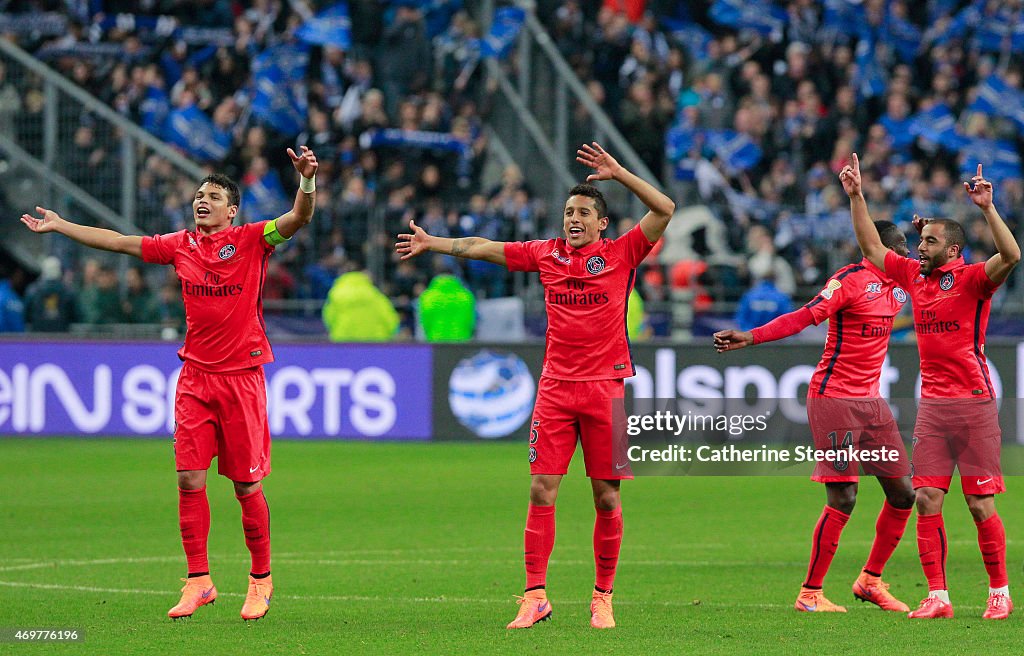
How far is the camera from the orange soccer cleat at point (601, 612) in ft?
27.0

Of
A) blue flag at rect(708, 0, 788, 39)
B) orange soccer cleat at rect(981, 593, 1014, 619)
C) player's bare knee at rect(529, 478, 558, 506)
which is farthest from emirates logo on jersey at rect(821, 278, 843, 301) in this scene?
blue flag at rect(708, 0, 788, 39)

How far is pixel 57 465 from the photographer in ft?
56.6

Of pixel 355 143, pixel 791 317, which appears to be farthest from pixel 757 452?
pixel 355 143

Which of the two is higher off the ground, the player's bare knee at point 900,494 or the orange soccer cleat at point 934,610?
the player's bare knee at point 900,494

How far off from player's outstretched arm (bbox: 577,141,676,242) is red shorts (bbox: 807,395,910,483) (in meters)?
1.66

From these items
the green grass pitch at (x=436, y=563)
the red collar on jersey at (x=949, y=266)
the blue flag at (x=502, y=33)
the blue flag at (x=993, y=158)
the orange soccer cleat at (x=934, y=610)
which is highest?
the blue flag at (x=502, y=33)

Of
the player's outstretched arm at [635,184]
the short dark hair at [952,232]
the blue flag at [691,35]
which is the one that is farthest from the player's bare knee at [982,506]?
the blue flag at [691,35]

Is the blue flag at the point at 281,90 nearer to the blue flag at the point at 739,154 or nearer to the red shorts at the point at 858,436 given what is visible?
the blue flag at the point at 739,154

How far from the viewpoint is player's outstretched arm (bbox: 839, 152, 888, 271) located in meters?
8.64

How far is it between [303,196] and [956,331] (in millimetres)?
3328

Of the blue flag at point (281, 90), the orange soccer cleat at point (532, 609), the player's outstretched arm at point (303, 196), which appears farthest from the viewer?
the blue flag at point (281, 90)

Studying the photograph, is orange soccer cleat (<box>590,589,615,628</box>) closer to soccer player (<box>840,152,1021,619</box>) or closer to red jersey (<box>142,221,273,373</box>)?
soccer player (<box>840,152,1021,619</box>)

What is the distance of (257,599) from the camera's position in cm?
854

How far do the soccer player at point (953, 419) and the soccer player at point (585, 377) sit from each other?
50.2 inches
